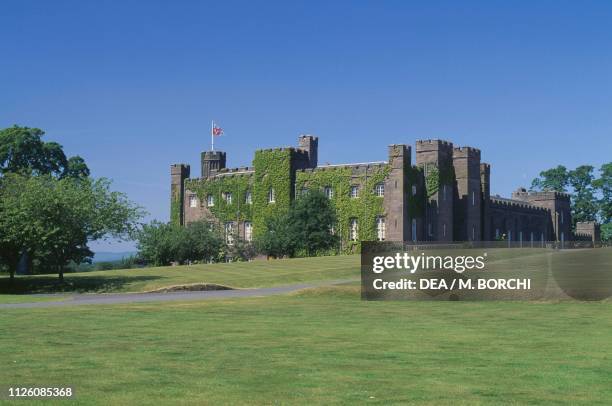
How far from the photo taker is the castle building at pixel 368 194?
75.4m

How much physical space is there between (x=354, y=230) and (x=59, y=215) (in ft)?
111

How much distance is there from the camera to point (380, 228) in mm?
75688

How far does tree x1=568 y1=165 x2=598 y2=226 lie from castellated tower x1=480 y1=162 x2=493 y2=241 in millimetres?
39496

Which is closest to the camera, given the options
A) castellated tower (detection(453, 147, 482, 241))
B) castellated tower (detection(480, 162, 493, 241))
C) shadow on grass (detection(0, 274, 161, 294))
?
shadow on grass (detection(0, 274, 161, 294))

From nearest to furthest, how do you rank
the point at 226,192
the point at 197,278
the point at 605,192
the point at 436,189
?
the point at 197,278
the point at 436,189
the point at 226,192
the point at 605,192

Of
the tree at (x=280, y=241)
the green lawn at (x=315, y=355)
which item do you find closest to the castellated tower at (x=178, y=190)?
the tree at (x=280, y=241)

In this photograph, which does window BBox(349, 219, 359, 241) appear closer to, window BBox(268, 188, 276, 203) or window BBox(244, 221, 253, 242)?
window BBox(268, 188, 276, 203)

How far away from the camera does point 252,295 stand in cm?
3509

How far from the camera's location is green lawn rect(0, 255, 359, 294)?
44438 mm

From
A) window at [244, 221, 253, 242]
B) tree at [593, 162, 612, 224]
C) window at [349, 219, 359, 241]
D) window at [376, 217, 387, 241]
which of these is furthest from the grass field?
tree at [593, 162, 612, 224]

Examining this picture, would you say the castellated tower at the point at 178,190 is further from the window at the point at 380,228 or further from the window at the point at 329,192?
the window at the point at 380,228

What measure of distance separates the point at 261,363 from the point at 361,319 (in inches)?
361

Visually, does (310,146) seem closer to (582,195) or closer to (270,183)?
(270,183)

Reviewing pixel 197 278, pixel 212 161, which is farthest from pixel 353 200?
pixel 197 278
